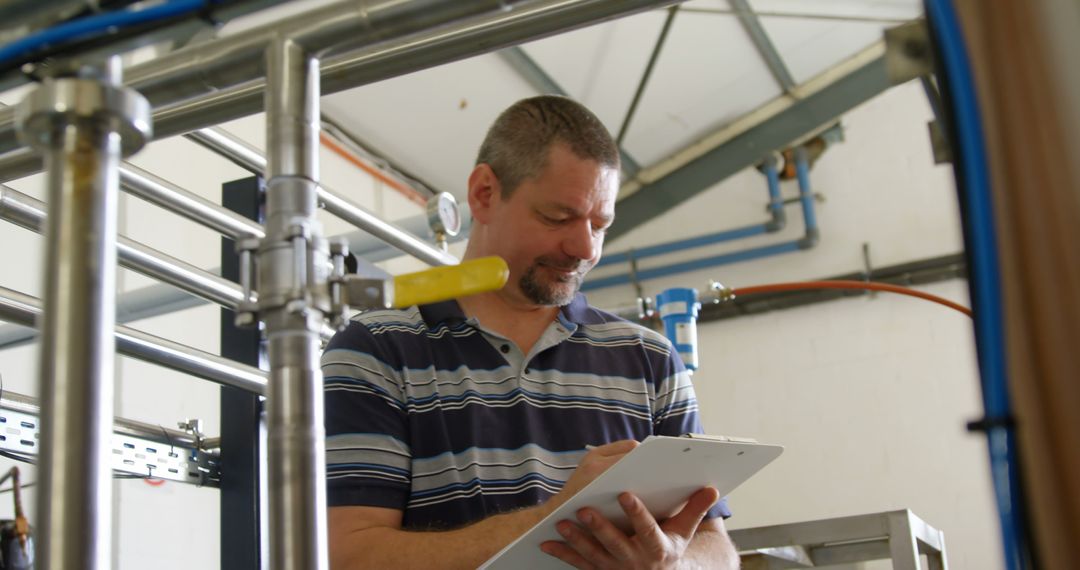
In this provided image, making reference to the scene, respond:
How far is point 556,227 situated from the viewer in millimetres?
1519

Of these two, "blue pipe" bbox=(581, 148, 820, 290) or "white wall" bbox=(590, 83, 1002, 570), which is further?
"blue pipe" bbox=(581, 148, 820, 290)

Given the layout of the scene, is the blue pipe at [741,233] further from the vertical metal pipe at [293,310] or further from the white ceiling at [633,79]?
the vertical metal pipe at [293,310]

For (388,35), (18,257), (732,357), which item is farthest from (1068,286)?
(732,357)

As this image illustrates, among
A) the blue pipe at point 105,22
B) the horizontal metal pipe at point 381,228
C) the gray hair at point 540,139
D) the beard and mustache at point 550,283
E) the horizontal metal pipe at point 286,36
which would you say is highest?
the gray hair at point 540,139

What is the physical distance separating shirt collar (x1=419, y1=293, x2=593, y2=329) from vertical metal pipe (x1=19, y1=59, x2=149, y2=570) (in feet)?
2.91

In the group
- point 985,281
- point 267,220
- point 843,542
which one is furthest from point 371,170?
point 985,281

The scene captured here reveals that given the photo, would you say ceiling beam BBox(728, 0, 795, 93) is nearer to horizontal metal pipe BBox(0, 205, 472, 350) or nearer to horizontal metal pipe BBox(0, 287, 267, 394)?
horizontal metal pipe BBox(0, 205, 472, 350)

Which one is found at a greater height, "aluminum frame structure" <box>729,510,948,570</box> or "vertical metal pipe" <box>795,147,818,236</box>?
"vertical metal pipe" <box>795,147,818,236</box>

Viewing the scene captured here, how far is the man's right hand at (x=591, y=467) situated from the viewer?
1098mm

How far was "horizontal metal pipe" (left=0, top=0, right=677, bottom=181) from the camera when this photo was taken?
658 mm

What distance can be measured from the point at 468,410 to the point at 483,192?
42cm

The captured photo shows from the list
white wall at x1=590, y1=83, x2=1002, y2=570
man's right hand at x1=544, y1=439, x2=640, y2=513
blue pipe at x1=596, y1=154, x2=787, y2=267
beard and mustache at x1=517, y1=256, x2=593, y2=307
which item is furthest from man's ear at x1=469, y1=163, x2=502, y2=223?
blue pipe at x1=596, y1=154, x2=787, y2=267

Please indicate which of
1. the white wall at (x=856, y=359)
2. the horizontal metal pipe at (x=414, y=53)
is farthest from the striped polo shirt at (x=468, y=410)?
the white wall at (x=856, y=359)

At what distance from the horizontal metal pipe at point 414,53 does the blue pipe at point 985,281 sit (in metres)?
0.33
